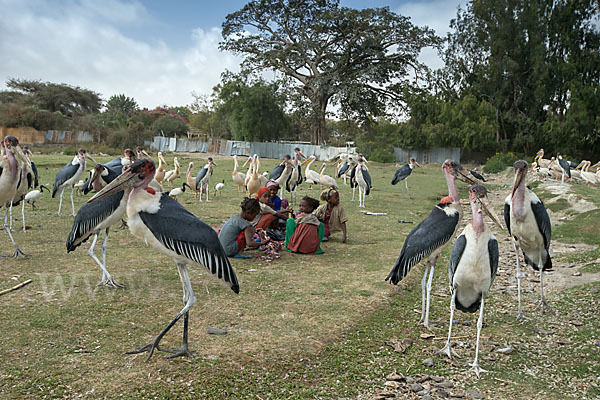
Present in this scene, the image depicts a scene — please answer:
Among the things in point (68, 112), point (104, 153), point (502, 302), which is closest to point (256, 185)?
point (502, 302)

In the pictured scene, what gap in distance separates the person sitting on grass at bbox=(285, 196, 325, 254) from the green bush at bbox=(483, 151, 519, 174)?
2417cm

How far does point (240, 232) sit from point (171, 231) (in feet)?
9.33

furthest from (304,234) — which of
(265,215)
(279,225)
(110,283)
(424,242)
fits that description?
A: (110,283)

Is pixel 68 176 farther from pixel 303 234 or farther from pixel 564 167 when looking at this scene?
pixel 564 167

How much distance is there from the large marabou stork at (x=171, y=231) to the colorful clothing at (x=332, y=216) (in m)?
4.09

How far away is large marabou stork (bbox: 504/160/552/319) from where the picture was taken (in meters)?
5.20

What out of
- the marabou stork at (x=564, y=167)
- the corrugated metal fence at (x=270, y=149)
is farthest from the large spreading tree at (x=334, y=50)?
the marabou stork at (x=564, y=167)

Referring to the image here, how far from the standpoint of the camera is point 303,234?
690cm

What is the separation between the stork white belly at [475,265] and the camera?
3.86 m

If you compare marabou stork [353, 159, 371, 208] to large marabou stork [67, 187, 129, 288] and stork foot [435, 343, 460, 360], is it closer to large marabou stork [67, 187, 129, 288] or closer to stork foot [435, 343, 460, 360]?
large marabou stork [67, 187, 129, 288]

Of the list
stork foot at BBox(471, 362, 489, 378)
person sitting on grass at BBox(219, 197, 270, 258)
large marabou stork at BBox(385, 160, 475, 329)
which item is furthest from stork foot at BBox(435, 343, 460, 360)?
person sitting on grass at BBox(219, 197, 270, 258)

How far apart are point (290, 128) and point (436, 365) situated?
39.0 metres

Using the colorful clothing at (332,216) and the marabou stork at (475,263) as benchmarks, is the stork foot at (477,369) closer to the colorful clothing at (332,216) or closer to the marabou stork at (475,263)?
the marabou stork at (475,263)

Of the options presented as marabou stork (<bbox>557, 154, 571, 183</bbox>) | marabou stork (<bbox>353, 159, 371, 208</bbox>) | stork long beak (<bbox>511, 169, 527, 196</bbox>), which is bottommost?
marabou stork (<bbox>353, 159, 371, 208</bbox>)
